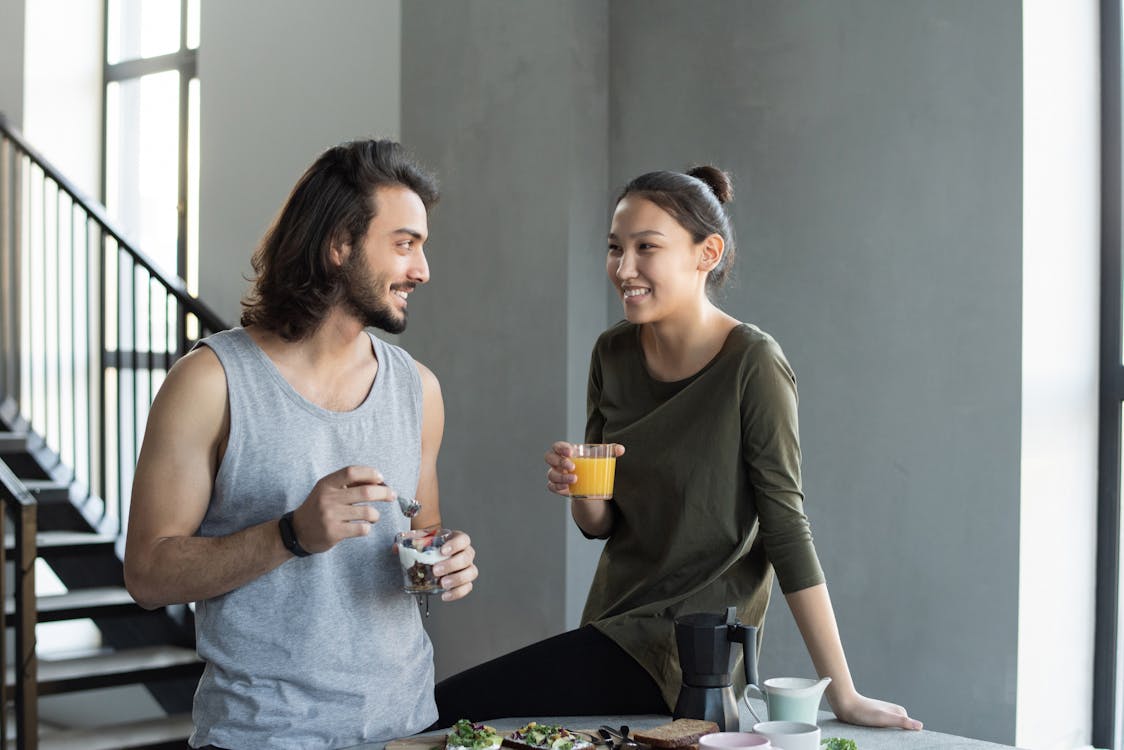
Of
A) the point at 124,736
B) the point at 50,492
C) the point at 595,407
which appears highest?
the point at 595,407

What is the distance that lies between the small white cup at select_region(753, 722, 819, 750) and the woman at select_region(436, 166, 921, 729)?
0.40 m

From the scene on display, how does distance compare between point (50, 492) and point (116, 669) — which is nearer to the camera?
point (116, 669)

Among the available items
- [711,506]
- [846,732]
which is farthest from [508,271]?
[846,732]

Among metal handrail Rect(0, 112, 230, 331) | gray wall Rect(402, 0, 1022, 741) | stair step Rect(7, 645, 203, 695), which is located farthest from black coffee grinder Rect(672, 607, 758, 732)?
metal handrail Rect(0, 112, 230, 331)

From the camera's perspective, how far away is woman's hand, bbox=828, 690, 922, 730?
6.05 ft

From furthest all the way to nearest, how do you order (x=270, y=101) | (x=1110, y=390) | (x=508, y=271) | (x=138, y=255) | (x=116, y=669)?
(x=270, y=101), (x=138, y=255), (x=116, y=669), (x=508, y=271), (x=1110, y=390)

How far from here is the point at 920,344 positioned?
310cm

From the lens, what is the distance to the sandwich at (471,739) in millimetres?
1604

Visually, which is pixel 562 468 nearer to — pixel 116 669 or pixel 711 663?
pixel 711 663

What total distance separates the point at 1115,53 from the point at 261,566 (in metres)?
2.66

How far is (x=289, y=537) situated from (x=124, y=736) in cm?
291

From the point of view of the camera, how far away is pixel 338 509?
159 centimetres

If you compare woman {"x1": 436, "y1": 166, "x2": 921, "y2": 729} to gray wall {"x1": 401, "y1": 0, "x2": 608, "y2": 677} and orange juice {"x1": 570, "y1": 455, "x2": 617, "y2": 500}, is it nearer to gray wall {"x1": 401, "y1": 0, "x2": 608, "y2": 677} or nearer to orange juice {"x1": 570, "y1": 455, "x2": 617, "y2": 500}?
orange juice {"x1": 570, "y1": 455, "x2": 617, "y2": 500}

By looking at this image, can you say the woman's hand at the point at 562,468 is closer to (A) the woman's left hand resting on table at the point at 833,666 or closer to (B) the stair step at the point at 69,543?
(A) the woman's left hand resting on table at the point at 833,666
